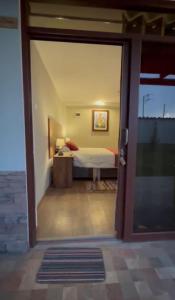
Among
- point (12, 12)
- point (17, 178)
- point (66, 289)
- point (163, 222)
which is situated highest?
point (12, 12)

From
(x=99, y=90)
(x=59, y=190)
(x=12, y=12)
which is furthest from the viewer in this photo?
(x=99, y=90)

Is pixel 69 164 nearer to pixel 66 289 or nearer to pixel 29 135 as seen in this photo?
pixel 29 135

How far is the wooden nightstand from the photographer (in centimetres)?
381

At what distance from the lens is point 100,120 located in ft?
23.3

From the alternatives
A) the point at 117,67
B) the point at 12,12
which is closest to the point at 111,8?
the point at 12,12

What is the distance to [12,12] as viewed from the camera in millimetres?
1521

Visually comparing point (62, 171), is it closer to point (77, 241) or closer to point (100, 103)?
point (77, 241)

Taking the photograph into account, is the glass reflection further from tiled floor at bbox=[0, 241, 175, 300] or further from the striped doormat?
the striped doormat

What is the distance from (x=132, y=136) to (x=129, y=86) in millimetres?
493

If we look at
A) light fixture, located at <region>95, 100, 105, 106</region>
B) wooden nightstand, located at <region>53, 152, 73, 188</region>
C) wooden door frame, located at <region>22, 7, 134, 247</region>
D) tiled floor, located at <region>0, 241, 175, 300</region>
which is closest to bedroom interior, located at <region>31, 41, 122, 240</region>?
wooden nightstand, located at <region>53, 152, 73, 188</region>

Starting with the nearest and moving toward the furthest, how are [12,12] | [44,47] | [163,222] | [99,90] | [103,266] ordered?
[12,12] < [103,266] < [163,222] < [44,47] < [99,90]

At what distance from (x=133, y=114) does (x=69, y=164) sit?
2309mm

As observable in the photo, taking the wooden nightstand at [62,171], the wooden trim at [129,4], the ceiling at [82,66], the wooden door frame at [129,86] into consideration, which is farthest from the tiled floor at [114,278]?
the ceiling at [82,66]

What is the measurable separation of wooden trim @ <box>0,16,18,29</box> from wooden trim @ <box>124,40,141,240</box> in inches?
→ 41.6
